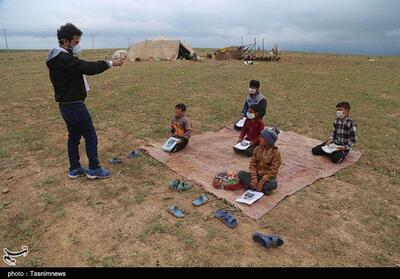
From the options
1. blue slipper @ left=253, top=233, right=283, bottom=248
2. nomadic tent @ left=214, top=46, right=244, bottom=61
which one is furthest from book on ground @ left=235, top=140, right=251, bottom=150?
nomadic tent @ left=214, top=46, right=244, bottom=61

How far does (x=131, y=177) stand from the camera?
6.03 meters

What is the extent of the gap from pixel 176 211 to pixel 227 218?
2.37ft

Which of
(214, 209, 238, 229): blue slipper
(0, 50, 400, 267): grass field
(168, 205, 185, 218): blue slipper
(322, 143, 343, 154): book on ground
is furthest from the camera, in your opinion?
(322, 143, 343, 154): book on ground

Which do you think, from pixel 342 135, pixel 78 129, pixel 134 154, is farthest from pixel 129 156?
pixel 342 135

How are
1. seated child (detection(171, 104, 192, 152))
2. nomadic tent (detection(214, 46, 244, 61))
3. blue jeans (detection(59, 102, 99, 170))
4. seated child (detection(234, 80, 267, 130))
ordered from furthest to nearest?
nomadic tent (detection(214, 46, 244, 61))
seated child (detection(234, 80, 267, 130))
seated child (detection(171, 104, 192, 152))
blue jeans (detection(59, 102, 99, 170))

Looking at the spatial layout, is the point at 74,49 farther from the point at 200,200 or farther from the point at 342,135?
the point at 342,135

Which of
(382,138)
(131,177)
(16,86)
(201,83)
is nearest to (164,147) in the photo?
(131,177)

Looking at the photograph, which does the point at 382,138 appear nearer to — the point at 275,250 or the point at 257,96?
the point at 257,96

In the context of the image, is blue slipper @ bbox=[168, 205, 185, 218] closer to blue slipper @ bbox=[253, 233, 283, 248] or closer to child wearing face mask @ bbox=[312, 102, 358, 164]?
blue slipper @ bbox=[253, 233, 283, 248]

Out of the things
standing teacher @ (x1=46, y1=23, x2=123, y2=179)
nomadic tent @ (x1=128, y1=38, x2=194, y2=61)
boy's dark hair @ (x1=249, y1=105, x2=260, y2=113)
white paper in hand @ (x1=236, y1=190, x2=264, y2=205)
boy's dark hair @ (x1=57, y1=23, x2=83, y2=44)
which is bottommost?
white paper in hand @ (x1=236, y1=190, x2=264, y2=205)

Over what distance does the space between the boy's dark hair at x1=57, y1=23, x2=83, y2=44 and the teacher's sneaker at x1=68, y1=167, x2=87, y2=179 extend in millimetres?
2137

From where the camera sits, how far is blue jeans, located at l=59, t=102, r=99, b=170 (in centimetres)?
535

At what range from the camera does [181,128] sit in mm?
7324

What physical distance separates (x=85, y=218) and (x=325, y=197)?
3578mm
